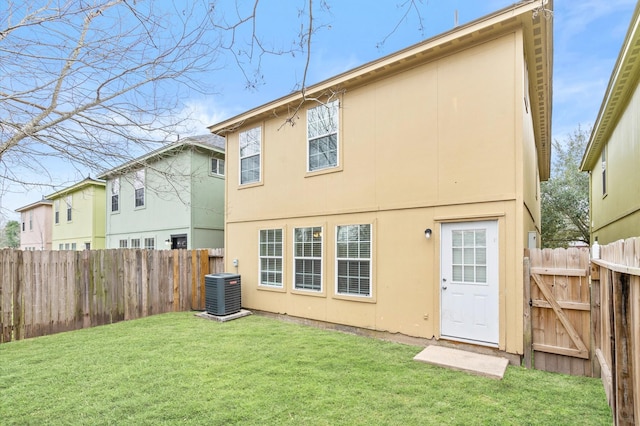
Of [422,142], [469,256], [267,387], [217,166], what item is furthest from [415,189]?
[217,166]

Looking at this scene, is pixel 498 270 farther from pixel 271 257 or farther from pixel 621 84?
pixel 621 84

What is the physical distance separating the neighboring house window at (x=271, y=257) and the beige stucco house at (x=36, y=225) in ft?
63.5

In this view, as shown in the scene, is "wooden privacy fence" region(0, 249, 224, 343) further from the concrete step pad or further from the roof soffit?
the concrete step pad

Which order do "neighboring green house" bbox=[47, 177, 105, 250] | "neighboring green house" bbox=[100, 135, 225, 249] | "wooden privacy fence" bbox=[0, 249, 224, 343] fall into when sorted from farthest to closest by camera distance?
"neighboring green house" bbox=[47, 177, 105, 250]
"neighboring green house" bbox=[100, 135, 225, 249]
"wooden privacy fence" bbox=[0, 249, 224, 343]

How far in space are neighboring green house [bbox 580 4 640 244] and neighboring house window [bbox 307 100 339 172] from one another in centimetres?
524

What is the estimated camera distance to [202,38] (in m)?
3.49

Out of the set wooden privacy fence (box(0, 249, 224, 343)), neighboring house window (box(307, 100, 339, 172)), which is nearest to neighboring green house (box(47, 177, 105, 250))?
wooden privacy fence (box(0, 249, 224, 343))

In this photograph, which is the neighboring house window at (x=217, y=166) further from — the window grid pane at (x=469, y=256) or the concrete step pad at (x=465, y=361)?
the concrete step pad at (x=465, y=361)

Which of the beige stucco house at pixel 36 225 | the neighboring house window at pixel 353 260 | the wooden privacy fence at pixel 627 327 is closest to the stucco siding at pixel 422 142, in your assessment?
the neighboring house window at pixel 353 260

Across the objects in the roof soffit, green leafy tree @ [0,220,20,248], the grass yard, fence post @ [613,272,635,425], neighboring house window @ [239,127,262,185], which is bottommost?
the grass yard

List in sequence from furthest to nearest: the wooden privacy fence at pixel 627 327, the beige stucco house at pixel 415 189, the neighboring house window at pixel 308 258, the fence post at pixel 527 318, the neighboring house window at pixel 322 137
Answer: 1. the neighboring house window at pixel 308 258
2. the neighboring house window at pixel 322 137
3. the beige stucco house at pixel 415 189
4. the fence post at pixel 527 318
5. the wooden privacy fence at pixel 627 327

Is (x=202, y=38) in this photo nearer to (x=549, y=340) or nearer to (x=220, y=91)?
(x=220, y=91)

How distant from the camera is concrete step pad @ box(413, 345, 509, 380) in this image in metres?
4.46

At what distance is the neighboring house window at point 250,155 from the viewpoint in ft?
28.5
